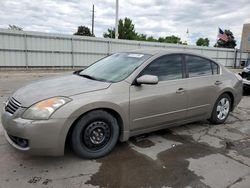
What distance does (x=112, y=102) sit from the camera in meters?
3.39

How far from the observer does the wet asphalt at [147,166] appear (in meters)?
2.92

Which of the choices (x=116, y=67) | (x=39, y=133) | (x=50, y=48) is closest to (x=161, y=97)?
(x=116, y=67)

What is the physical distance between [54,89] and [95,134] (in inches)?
32.8

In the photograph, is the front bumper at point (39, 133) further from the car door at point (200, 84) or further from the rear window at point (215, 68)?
the rear window at point (215, 68)

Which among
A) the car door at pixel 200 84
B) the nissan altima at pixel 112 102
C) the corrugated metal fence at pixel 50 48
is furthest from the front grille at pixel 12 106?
the corrugated metal fence at pixel 50 48

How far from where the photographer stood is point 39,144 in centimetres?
297

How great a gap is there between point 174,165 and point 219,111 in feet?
7.54

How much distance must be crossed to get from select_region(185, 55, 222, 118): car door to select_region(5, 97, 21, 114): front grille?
2.76 m

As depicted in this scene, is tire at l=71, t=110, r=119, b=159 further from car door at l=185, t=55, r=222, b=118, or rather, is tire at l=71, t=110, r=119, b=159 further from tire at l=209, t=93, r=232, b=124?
tire at l=209, t=93, r=232, b=124

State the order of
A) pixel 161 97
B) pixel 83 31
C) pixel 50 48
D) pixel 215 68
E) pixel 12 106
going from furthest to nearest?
pixel 83 31, pixel 50 48, pixel 215 68, pixel 161 97, pixel 12 106

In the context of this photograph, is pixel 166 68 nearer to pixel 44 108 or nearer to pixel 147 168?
pixel 147 168

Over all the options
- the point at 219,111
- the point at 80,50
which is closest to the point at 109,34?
the point at 80,50

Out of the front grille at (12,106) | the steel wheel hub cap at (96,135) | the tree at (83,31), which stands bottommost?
the steel wheel hub cap at (96,135)

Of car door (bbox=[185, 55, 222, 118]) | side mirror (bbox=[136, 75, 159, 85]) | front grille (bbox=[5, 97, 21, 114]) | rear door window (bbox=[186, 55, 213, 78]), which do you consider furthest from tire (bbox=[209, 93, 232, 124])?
front grille (bbox=[5, 97, 21, 114])
